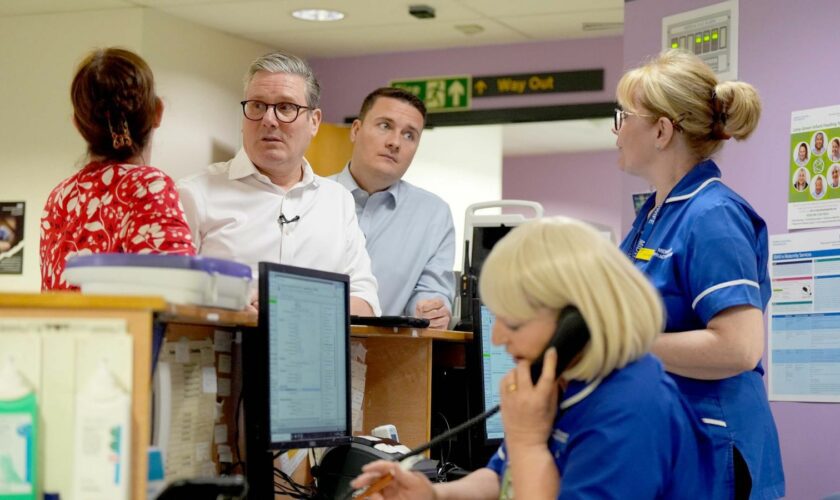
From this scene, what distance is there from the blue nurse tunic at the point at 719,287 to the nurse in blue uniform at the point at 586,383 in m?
0.62

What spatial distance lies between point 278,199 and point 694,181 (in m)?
1.05

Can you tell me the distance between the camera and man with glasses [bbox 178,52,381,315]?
279 centimetres

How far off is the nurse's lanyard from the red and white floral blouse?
1.00 m

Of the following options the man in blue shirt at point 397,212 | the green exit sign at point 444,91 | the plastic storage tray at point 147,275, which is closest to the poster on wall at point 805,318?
the man in blue shirt at point 397,212

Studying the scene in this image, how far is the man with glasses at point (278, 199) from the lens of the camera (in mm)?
2795

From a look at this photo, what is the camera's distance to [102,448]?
61.9 inches

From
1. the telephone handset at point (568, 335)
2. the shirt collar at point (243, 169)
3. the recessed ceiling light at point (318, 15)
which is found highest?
the recessed ceiling light at point (318, 15)

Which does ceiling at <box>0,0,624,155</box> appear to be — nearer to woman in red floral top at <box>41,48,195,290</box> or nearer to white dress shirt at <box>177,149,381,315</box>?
white dress shirt at <box>177,149,381,315</box>

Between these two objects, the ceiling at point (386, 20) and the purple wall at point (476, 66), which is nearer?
the ceiling at point (386, 20)

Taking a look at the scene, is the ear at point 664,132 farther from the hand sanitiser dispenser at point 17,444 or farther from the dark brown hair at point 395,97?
the dark brown hair at point 395,97

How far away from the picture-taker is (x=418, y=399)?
2875mm

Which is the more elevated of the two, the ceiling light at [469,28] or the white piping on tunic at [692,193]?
the ceiling light at [469,28]

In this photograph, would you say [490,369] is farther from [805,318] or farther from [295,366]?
[805,318]

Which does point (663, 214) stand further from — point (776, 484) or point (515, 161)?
point (515, 161)
